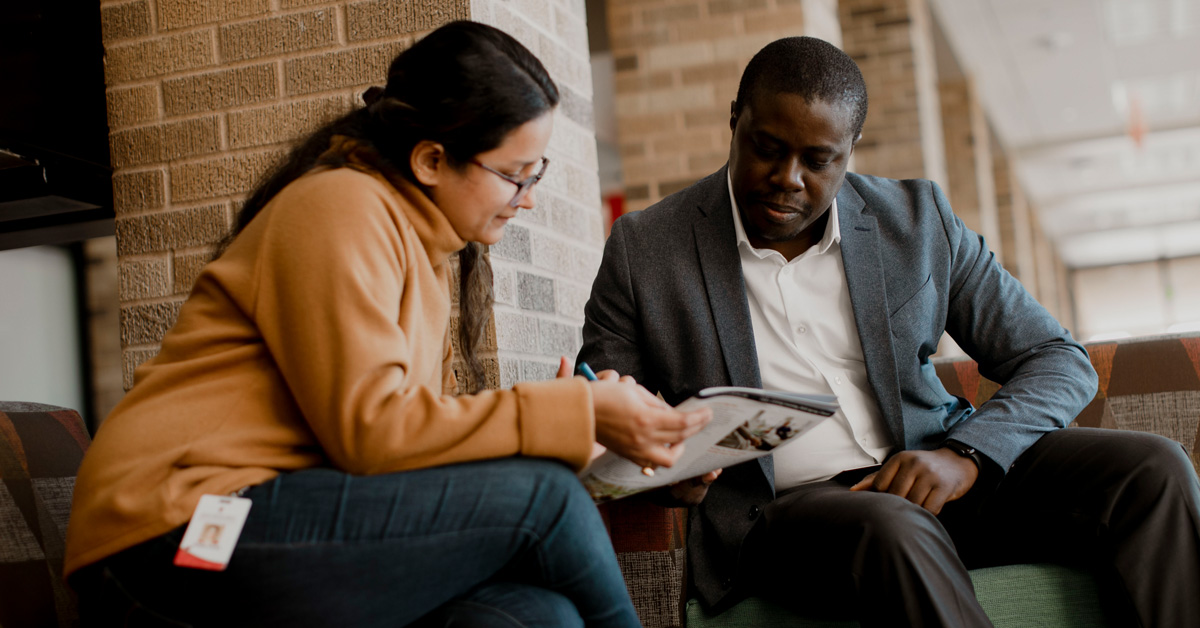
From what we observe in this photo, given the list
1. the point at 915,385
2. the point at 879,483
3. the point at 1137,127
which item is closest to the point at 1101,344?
the point at 915,385

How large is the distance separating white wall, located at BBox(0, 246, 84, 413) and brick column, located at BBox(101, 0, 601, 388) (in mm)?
1153

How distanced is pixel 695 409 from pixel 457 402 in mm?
303

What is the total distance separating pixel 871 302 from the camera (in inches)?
71.6

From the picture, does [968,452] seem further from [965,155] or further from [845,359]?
[965,155]

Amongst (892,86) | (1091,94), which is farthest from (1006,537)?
(1091,94)

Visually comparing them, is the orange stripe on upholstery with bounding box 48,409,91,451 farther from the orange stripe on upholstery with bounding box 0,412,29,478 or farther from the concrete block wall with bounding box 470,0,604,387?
the concrete block wall with bounding box 470,0,604,387

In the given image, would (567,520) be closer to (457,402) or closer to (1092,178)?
(457,402)

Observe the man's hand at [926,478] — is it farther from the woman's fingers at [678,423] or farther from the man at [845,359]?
the woman's fingers at [678,423]

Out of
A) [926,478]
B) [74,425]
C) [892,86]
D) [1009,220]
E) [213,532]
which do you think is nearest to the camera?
[213,532]

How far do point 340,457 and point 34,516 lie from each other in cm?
87

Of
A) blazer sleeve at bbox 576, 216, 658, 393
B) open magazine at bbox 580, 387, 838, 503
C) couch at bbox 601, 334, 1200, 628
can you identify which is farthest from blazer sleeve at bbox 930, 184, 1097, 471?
blazer sleeve at bbox 576, 216, 658, 393

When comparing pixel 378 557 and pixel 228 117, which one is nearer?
pixel 378 557

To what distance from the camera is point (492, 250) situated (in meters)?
2.06

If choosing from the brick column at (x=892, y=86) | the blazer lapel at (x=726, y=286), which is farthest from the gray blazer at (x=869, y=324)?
the brick column at (x=892, y=86)
